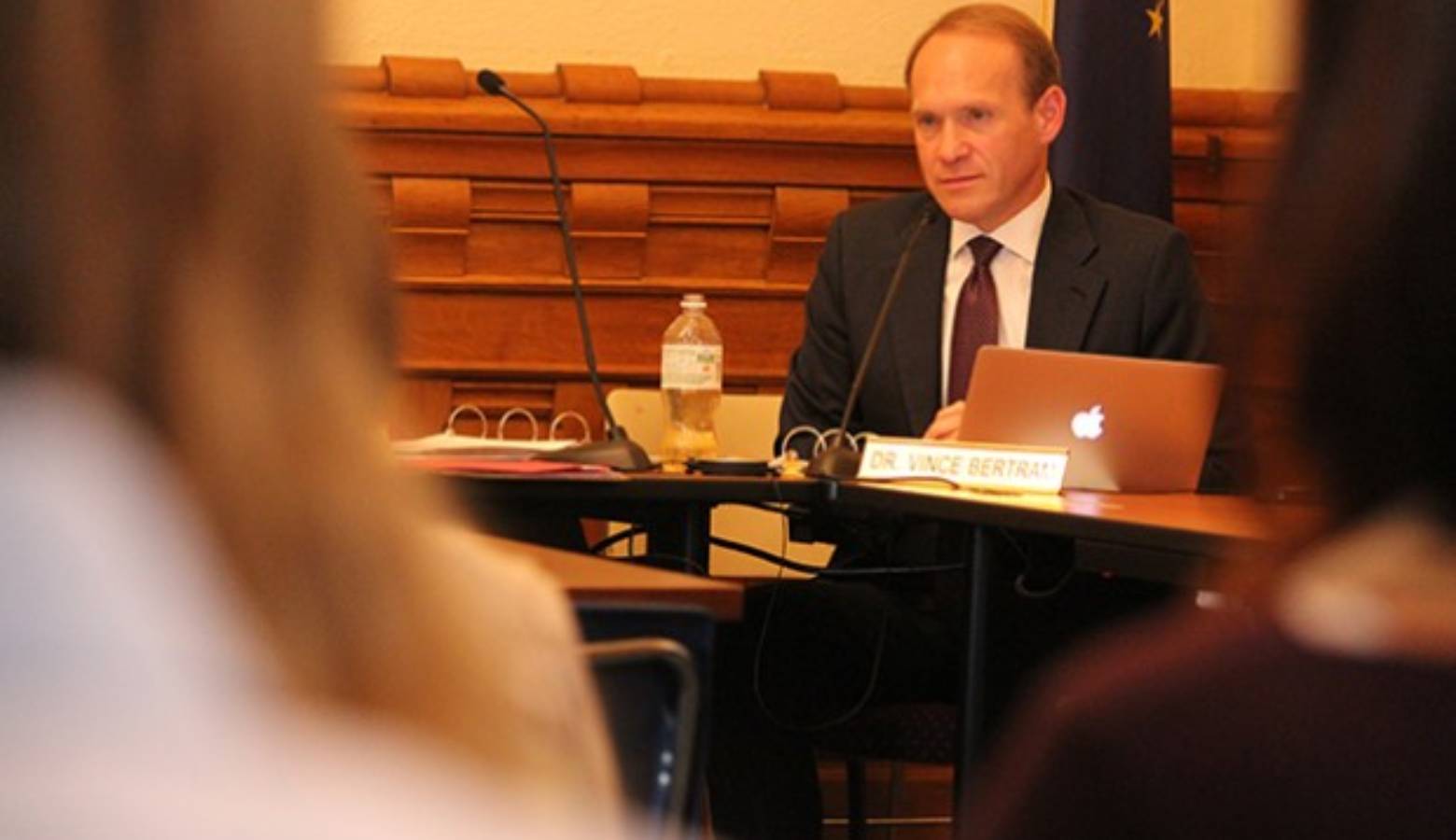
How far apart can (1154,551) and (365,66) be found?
292cm

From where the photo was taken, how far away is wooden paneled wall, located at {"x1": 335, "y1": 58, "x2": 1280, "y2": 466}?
577cm

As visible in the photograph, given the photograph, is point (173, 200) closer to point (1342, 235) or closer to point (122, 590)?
point (122, 590)

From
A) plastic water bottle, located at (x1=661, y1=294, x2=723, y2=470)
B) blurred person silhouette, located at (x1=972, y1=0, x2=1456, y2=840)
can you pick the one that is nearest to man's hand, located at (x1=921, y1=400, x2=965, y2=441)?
plastic water bottle, located at (x1=661, y1=294, x2=723, y2=470)

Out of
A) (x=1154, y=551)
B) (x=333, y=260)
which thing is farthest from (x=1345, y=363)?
(x=1154, y=551)

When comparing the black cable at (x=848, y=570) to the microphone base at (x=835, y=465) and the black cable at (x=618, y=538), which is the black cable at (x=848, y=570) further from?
the microphone base at (x=835, y=465)

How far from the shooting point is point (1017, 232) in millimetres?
4918

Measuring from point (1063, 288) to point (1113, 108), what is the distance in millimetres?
1029

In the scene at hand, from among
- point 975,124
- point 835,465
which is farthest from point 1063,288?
point 835,465

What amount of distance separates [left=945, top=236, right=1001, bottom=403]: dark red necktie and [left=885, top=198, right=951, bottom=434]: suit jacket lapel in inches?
1.4

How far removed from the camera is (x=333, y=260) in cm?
69

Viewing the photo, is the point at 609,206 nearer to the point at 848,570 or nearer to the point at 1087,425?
the point at 848,570

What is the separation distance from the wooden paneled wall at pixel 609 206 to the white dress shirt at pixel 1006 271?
993 millimetres

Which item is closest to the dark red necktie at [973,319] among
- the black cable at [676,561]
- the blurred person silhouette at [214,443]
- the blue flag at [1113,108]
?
→ the black cable at [676,561]

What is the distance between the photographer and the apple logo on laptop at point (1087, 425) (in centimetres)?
405
